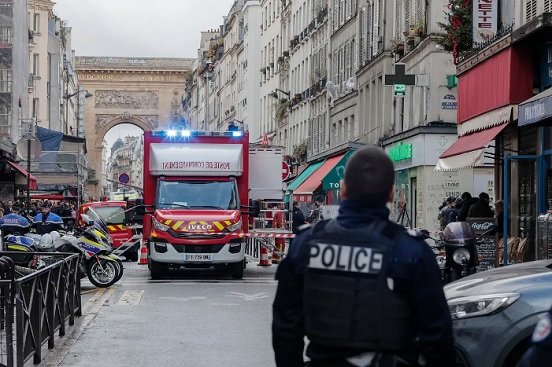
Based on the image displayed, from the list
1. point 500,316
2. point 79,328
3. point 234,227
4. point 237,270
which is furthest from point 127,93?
point 500,316

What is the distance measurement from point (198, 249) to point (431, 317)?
1886 cm

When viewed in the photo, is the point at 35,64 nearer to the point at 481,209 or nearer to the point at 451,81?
the point at 451,81

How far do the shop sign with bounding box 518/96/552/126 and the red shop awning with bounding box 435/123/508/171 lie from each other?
427 centimetres

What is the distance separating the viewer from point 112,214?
36.6m

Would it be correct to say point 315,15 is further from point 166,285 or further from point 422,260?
point 422,260

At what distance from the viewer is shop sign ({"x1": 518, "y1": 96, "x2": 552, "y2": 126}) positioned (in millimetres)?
15859

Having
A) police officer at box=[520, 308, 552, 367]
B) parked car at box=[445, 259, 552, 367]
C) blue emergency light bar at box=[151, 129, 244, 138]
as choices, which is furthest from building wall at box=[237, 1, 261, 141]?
police officer at box=[520, 308, 552, 367]

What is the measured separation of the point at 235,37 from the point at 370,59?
60081mm

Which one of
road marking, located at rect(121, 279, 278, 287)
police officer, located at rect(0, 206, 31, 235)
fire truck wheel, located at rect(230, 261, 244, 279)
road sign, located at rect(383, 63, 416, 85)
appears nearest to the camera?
road marking, located at rect(121, 279, 278, 287)

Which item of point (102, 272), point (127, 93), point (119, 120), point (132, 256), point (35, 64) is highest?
point (127, 93)

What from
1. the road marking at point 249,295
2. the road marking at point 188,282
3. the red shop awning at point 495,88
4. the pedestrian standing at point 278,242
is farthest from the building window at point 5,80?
the road marking at point 249,295

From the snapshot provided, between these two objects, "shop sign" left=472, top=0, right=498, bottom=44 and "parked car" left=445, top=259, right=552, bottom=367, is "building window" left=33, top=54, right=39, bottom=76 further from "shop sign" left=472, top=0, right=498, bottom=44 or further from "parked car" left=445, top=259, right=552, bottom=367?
"parked car" left=445, top=259, right=552, bottom=367

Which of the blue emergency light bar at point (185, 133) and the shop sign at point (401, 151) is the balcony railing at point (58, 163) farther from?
the blue emergency light bar at point (185, 133)

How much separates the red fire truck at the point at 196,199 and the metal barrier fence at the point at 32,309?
8919 mm
